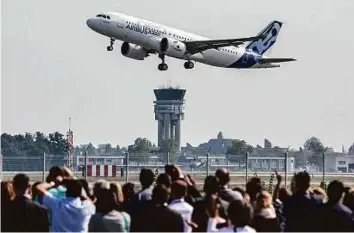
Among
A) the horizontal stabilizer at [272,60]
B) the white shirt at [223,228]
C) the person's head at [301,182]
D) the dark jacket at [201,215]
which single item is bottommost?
the white shirt at [223,228]

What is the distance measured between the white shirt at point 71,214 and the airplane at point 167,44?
58.0m

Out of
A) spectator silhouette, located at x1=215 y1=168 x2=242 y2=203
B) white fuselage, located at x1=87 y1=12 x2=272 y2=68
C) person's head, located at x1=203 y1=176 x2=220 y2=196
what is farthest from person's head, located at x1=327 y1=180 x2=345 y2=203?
white fuselage, located at x1=87 y1=12 x2=272 y2=68

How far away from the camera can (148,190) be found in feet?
66.1

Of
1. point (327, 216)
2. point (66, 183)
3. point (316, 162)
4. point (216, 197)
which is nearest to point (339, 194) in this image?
point (327, 216)

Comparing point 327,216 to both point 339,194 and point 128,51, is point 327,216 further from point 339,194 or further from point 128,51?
point 128,51

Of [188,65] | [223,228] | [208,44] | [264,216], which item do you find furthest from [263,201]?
[188,65]

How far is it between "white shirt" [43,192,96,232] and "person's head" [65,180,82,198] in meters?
0.08

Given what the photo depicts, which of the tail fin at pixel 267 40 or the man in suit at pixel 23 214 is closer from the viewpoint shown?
the man in suit at pixel 23 214

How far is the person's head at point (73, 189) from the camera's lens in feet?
61.5

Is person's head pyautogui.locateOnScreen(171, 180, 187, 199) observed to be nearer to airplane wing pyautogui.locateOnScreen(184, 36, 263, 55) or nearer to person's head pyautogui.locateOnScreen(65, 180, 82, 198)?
person's head pyautogui.locateOnScreen(65, 180, 82, 198)

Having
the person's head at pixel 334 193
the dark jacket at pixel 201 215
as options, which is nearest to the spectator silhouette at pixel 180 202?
the dark jacket at pixel 201 215

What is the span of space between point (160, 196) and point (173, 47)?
6127 cm

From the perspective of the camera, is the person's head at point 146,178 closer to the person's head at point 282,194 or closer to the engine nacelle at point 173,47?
the person's head at point 282,194

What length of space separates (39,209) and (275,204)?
16.9 ft
